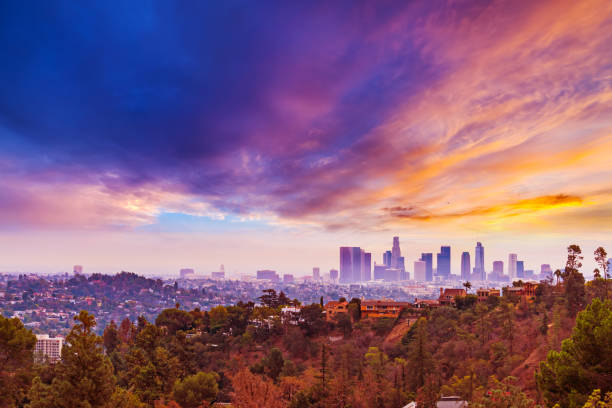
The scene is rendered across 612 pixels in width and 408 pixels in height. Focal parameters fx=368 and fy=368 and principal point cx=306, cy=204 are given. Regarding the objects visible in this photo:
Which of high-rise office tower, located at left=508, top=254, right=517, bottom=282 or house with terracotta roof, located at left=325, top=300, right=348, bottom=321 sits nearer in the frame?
house with terracotta roof, located at left=325, top=300, right=348, bottom=321

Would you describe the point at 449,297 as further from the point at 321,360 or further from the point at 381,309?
the point at 321,360

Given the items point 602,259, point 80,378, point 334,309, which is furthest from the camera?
point 334,309

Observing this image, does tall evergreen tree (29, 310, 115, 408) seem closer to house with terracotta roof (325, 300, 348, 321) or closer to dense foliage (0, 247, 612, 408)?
dense foliage (0, 247, 612, 408)

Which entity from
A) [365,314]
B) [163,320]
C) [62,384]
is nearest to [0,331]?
[62,384]

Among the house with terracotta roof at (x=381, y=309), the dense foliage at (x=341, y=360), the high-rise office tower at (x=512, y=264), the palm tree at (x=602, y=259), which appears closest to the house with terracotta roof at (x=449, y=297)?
the dense foliage at (x=341, y=360)

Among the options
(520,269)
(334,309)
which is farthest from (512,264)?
(334,309)

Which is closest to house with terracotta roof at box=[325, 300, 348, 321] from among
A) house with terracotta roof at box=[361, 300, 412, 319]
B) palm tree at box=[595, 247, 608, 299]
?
house with terracotta roof at box=[361, 300, 412, 319]

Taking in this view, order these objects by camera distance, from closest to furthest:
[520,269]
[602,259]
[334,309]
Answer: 1. [602,259]
2. [334,309]
3. [520,269]

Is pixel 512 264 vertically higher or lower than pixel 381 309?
lower

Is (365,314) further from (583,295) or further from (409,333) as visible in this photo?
(583,295)

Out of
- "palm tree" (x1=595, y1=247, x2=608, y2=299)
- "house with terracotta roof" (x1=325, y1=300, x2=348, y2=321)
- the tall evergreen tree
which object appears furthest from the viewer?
"house with terracotta roof" (x1=325, y1=300, x2=348, y2=321)

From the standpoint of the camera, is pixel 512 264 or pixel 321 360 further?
pixel 512 264
